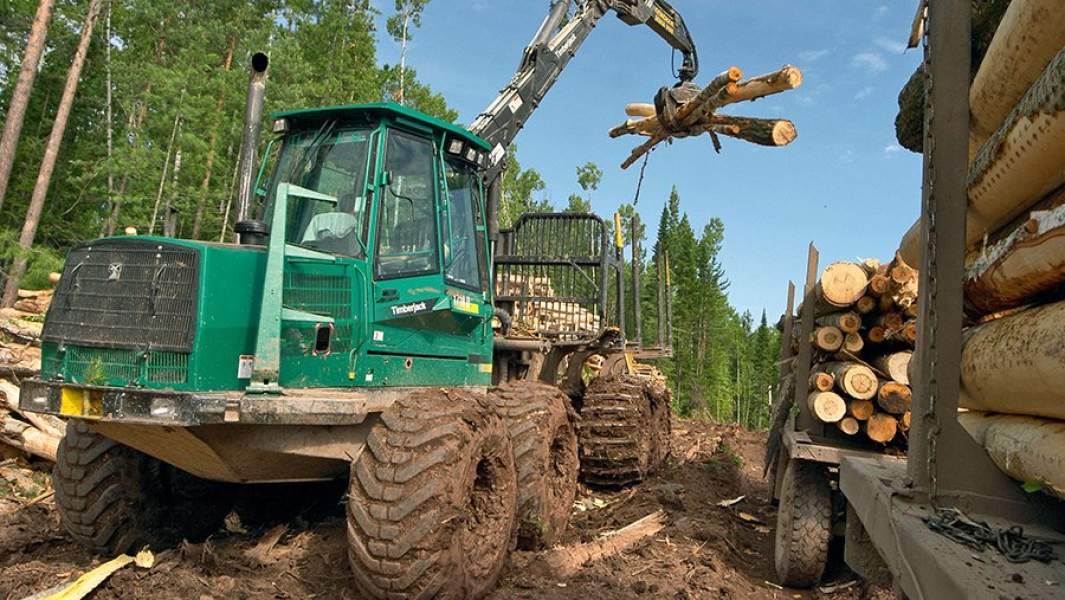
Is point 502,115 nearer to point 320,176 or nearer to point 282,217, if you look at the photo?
point 320,176

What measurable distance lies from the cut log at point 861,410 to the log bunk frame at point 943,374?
3.26 metres

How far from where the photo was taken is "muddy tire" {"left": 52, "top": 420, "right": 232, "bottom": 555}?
5223 mm

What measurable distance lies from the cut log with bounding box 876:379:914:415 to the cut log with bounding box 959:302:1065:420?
299cm

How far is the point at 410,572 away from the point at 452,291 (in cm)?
219

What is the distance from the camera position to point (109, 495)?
5.27 metres

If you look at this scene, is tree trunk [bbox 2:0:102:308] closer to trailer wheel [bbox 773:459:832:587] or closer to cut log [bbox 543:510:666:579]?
cut log [bbox 543:510:666:579]

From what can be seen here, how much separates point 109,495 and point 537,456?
10.1ft

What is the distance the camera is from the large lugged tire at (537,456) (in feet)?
19.1

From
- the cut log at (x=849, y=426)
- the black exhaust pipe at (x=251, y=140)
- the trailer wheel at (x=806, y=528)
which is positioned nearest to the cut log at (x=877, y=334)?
the cut log at (x=849, y=426)

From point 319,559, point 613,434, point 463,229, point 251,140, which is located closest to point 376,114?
point 251,140

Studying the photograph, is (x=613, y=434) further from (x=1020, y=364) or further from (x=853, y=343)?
(x=1020, y=364)

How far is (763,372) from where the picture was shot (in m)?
58.7

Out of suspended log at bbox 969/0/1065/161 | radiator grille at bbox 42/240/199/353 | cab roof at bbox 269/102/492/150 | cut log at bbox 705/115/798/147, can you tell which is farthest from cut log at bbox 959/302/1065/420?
cut log at bbox 705/115/798/147

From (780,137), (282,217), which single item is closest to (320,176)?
(282,217)
